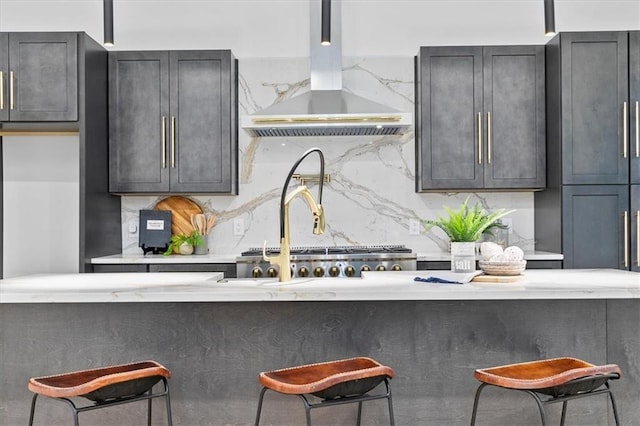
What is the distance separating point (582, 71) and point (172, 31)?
10.3 ft

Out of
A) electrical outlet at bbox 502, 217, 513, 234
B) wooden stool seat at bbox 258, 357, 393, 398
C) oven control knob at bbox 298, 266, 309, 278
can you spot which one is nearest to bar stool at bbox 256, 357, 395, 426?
wooden stool seat at bbox 258, 357, 393, 398

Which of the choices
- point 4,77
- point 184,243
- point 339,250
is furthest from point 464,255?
point 4,77

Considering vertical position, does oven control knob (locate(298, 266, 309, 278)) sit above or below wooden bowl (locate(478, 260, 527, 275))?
below

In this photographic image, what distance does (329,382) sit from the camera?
179 centimetres

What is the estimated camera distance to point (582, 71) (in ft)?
12.8

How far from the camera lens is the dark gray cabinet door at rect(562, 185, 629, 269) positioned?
3.87 meters

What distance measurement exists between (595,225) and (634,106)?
2.84 feet

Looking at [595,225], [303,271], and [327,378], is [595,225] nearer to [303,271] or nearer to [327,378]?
[303,271]

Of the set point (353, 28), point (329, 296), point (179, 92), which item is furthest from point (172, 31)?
point (329, 296)

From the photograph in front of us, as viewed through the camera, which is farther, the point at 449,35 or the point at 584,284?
the point at 449,35

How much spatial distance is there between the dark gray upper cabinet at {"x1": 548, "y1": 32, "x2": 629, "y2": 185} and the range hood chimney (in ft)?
3.64

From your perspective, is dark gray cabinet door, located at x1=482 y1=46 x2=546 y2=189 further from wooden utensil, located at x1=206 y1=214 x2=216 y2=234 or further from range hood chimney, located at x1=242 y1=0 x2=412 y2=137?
wooden utensil, located at x1=206 y1=214 x2=216 y2=234

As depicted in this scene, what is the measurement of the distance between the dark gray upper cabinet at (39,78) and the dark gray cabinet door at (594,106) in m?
3.37

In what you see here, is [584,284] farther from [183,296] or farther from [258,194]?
[258,194]
